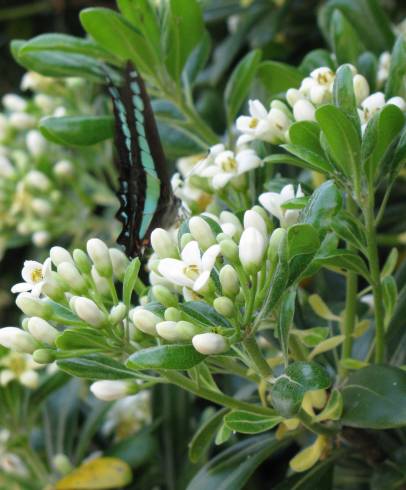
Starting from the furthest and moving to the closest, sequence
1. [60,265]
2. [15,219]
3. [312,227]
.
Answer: [15,219], [60,265], [312,227]

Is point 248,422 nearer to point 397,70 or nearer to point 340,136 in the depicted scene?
point 340,136

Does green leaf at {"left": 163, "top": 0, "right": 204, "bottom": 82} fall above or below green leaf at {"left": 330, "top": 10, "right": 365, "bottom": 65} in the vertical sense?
above

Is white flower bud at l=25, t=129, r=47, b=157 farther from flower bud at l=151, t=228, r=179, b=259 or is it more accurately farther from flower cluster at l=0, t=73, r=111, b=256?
flower bud at l=151, t=228, r=179, b=259

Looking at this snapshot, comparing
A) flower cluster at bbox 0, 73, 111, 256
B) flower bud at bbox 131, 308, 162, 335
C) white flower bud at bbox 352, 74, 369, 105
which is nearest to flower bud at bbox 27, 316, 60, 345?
flower bud at bbox 131, 308, 162, 335

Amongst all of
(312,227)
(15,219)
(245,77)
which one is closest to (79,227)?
(15,219)

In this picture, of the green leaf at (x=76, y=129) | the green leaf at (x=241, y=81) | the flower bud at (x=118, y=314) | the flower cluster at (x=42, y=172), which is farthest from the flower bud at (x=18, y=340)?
the flower cluster at (x=42, y=172)

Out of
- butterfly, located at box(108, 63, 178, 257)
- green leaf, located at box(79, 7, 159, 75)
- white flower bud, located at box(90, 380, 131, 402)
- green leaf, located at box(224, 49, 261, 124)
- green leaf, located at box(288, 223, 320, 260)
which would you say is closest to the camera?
green leaf, located at box(288, 223, 320, 260)

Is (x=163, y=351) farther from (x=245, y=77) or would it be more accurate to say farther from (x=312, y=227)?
(x=245, y=77)

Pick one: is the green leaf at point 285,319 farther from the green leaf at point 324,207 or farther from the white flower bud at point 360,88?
the white flower bud at point 360,88
